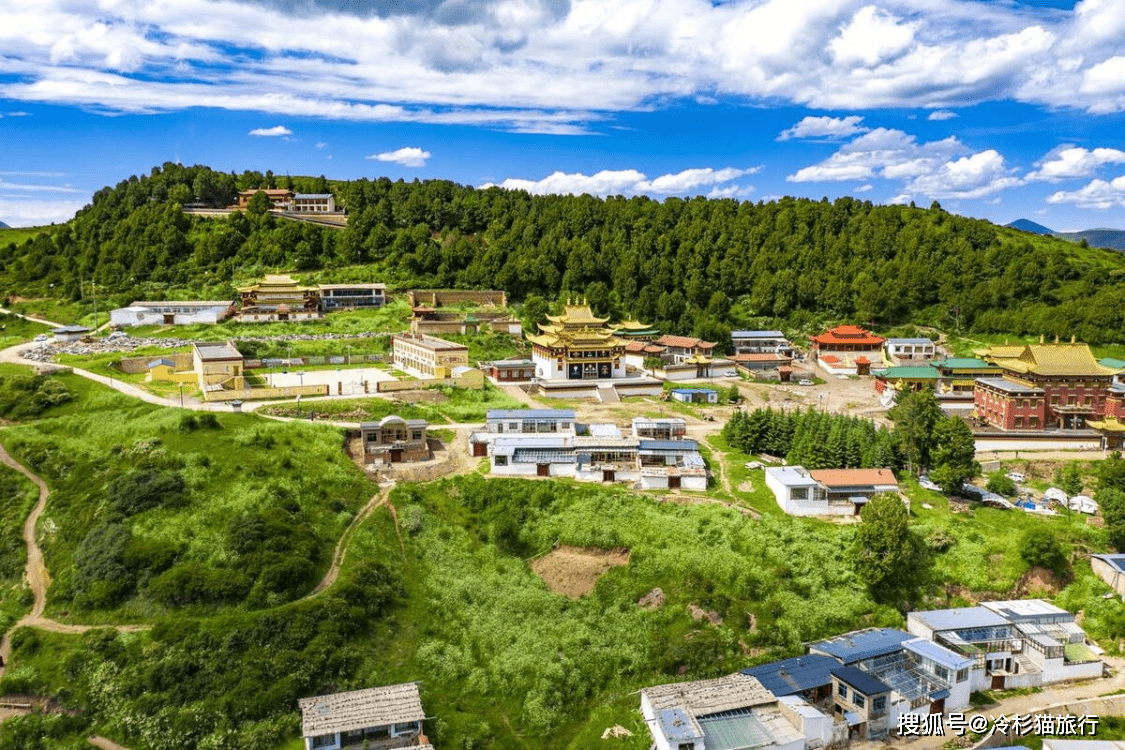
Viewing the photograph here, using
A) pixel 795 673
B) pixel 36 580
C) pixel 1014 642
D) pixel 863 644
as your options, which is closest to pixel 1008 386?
pixel 1014 642

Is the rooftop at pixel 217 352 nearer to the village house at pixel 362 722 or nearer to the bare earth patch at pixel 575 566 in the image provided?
the bare earth patch at pixel 575 566

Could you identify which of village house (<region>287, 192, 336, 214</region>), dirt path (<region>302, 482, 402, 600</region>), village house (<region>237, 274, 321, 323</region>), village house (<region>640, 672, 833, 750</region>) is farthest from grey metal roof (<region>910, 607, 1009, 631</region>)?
village house (<region>287, 192, 336, 214</region>)

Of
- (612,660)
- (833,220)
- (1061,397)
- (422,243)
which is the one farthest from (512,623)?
(833,220)

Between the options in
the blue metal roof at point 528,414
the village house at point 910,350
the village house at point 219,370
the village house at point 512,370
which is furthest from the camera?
the village house at point 910,350

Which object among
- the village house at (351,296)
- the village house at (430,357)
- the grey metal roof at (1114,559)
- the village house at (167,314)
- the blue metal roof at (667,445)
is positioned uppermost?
the village house at (351,296)

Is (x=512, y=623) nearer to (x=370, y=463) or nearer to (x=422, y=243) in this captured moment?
(x=370, y=463)

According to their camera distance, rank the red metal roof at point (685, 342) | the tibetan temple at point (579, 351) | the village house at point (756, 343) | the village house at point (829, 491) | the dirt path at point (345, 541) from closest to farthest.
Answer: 1. the dirt path at point (345, 541)
2. the village house at point (829, 491)
3. the tibetan temple at point (579, 351)
4. the red metal roof at point (685, 342)
5. the village house at point (756, 343)

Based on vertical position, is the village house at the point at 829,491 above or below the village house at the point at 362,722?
above

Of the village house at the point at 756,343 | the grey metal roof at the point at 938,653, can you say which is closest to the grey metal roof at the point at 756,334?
the village house at the point at 756,343
